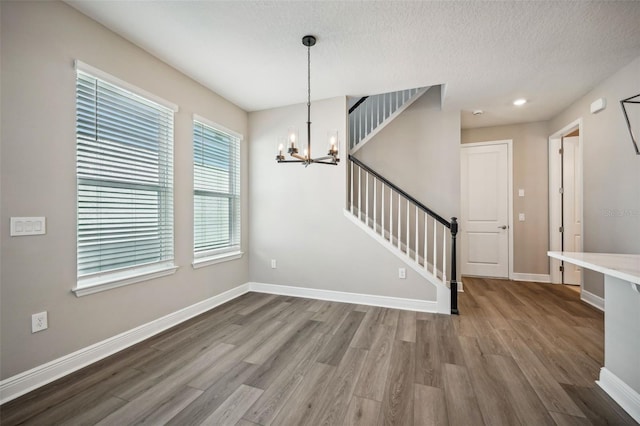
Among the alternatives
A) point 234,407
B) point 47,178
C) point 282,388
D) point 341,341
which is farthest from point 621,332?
point 47,178

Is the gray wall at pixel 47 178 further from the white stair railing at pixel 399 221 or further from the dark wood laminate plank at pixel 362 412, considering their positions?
the white stair railing at pixel 399 221

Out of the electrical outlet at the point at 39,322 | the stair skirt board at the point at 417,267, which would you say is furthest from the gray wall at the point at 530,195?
the electrical outlet at the point at 39,322

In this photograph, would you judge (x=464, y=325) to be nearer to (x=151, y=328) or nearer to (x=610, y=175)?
(x=610, y=175)

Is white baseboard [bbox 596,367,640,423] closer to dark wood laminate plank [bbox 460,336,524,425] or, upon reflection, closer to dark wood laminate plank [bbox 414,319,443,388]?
dark wood laminate plank [bbox 460,336,524,425]

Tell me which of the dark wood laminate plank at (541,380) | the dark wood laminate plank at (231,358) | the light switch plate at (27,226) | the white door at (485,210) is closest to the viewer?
the dark wood laminate plank at (541,380)

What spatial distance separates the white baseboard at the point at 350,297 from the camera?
324 cm

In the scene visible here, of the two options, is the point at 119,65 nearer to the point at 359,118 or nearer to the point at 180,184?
the point at 180,184

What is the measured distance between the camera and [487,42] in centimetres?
235

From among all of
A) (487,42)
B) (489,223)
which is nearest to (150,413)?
(487,42)

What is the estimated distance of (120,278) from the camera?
2330 millimetres

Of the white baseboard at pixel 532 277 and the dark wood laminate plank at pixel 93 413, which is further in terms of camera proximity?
the white baseboard at pixel 532 277

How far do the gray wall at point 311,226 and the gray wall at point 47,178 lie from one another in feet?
5.69

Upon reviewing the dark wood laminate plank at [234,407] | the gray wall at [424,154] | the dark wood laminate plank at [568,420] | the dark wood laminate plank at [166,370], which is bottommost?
the dark wood laminate plank at [166,370]

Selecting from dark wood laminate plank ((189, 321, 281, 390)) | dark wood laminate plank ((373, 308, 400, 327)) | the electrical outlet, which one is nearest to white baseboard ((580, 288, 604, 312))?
dark wood laminate plank ((373, 308, 400, 327))
